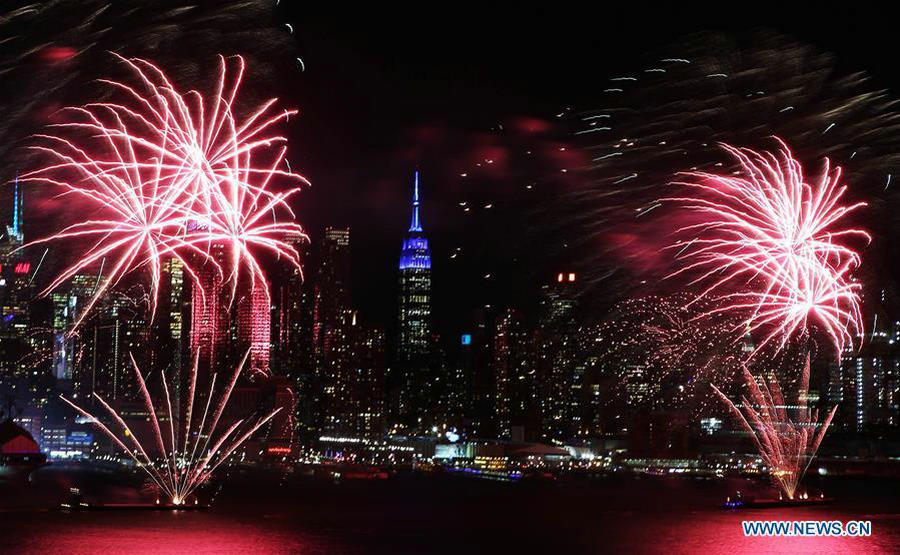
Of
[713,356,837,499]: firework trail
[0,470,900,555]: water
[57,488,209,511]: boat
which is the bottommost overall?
[0,470,900,555]: water

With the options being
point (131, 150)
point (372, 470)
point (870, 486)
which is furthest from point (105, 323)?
point (131, 150)

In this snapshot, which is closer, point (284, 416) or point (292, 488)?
point (292, 488)

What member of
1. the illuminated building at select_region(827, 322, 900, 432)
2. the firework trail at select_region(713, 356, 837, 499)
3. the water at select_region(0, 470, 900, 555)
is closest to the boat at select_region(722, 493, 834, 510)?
the water at select_region(0, 470, 900, 555)

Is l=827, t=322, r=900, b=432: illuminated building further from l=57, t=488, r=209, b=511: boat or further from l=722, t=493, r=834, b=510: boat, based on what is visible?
l=57, t=488, r=209, b=511: boat

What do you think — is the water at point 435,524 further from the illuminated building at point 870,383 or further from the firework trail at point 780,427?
the illuminated building at point 870,383

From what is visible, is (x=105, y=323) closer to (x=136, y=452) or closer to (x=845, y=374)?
(x=136, y=452)

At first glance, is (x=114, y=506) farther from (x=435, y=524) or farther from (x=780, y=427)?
(x=780, y=427)

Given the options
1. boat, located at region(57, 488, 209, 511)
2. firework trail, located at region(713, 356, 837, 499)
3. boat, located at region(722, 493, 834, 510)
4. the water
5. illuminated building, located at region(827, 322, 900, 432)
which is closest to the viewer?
the water

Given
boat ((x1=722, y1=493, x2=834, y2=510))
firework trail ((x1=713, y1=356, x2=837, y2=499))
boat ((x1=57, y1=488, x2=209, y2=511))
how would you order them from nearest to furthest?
boat ((x1=57, y1=488, x2=209, y2=511)) → firework trail ((x1=713, y1=356, x2=837, y2=499)) → boat ((x1=722, y1=493, x2=834, y2=510))
